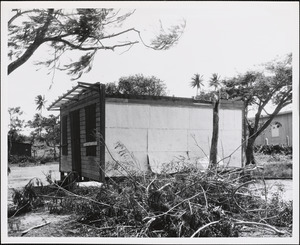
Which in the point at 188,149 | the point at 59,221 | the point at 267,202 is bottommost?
the point at 59,221

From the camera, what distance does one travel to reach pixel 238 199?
630 centimetres

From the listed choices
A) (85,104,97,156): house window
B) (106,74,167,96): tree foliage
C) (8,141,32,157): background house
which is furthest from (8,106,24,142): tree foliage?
(8,141,32,157): background house

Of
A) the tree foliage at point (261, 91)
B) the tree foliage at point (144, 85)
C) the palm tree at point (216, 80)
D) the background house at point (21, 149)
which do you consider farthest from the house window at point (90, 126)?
the tree foliage at point (261, 91)

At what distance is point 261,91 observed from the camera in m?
16.1

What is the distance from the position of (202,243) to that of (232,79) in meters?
14.0

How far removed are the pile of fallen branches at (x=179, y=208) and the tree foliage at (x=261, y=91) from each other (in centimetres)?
693

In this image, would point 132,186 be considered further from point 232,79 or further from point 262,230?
point 232,79

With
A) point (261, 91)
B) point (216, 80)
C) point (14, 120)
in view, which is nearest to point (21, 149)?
point (14, 120)

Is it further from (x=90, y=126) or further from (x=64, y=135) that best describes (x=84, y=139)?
(x=64, y=135)

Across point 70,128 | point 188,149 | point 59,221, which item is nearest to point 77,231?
point 59,221

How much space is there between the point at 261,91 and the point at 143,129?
339 inches

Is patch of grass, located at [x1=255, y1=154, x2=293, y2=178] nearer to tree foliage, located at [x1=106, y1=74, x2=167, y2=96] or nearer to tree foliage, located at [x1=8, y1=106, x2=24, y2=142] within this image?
tree foliage, located at [x1=106, y1=74, x2=167, y2=96]

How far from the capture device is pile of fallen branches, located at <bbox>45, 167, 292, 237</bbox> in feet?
18.0

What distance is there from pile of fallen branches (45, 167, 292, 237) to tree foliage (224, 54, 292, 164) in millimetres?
6926
